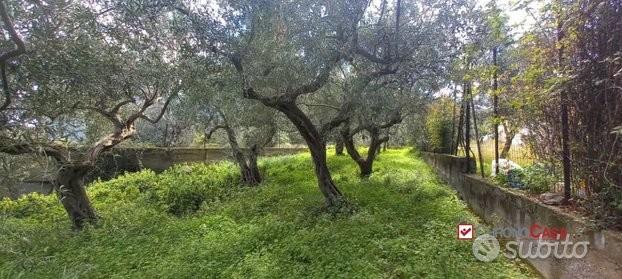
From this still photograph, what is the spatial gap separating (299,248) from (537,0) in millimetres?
4302

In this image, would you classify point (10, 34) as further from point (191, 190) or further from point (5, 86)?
point (191, 190)

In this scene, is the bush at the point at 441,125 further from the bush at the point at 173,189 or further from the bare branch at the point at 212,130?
the bush at the point at 173,189

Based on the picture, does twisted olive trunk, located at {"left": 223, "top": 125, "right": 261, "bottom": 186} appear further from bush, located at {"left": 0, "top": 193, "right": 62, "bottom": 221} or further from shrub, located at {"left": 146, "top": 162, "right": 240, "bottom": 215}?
bush, located at {"left": 0, "top": 193, "right": 62, "bottom": 221}

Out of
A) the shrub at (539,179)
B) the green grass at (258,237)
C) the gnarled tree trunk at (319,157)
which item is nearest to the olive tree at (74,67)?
the green grass at (258,237)

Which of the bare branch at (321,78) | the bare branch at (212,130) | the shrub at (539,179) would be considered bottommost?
the shrub at (539,179)

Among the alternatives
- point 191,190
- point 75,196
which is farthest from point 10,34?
point 191,190

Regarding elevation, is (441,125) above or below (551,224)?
above

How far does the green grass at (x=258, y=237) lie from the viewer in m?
4.80

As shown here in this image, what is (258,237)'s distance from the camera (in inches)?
244

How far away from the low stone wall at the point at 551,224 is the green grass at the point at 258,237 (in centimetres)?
35

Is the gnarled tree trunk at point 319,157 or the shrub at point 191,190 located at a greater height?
the gnarled tree trunk at point 319,157

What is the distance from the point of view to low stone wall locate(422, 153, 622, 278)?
332 centimetres

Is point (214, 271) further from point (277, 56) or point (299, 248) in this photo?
point (277, 56)

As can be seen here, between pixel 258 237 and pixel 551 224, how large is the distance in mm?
4147
